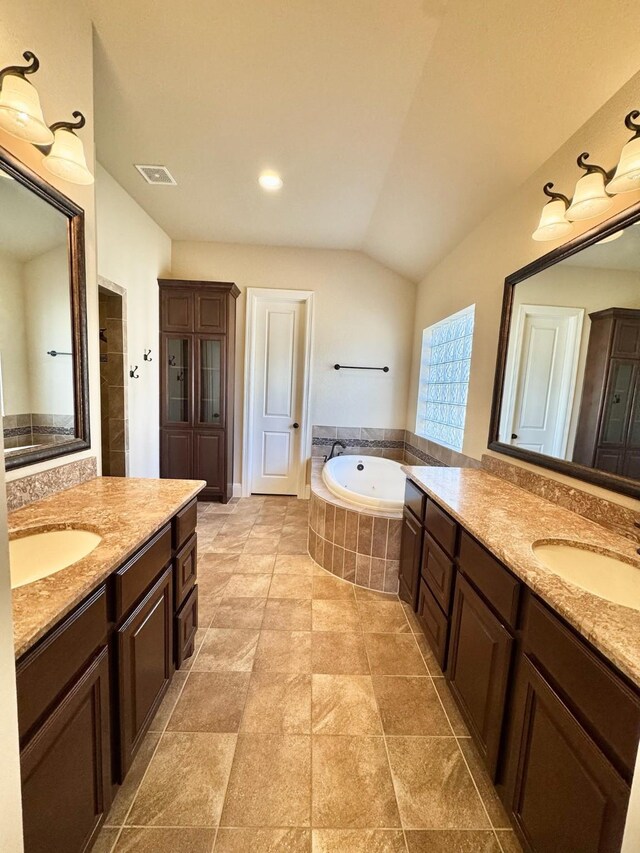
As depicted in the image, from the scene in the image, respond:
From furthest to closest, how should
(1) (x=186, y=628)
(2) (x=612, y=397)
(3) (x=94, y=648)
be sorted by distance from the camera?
(1) (x=186, y=628) → (2) (x=612, y=397) → (3) (x=94, y=648)

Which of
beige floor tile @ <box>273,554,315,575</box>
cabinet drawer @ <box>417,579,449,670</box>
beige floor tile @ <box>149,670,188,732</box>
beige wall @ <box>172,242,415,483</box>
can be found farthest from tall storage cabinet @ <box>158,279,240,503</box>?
cabinet drawer @ <box>417,579,449,670</box>

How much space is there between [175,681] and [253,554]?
46.1 inches

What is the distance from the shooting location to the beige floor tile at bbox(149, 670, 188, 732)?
54.4 inches

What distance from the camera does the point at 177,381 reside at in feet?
11.9

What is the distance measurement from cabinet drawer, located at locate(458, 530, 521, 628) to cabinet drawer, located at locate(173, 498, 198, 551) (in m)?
1.16

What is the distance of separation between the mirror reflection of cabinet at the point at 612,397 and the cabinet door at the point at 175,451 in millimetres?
3274

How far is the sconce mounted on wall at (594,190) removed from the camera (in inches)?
44.7

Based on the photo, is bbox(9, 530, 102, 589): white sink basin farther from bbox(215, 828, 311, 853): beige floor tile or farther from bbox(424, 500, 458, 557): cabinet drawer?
bbox(424, 500, 458, 557): cabinet drawer

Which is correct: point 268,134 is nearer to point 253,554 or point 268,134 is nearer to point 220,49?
point 220,49

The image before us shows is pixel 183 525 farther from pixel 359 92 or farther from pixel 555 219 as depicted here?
pixel 359 92

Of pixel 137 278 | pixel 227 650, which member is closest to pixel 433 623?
pixel 227 650

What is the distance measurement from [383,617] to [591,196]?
7.39 ft

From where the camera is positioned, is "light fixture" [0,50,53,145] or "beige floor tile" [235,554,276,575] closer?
"light fixture" [0,50,53,145]

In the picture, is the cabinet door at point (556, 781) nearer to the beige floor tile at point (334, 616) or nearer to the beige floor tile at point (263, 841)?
the beige floor tile at point (263, 841)
